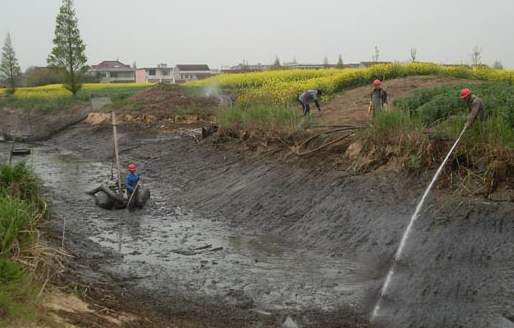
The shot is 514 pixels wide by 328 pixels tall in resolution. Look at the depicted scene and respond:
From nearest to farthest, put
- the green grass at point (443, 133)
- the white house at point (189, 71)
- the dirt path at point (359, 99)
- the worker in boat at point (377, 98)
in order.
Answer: the green grass at point (443, 133) → the worker in boat at point (377, 98) → the dirt path at point (359, 99) → the white house at point (189, 71)

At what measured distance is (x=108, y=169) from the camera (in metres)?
23.3

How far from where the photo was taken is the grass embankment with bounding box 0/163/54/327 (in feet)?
18.8

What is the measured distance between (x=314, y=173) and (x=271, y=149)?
283 cm

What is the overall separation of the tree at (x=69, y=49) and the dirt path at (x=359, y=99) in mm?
30167

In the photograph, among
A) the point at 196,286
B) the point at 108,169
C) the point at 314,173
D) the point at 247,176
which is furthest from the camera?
the point at 108,169

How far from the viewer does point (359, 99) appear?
75.1 ft

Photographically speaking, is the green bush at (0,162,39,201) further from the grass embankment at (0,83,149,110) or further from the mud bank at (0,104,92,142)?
the grass embankment at (0,83,149,110)

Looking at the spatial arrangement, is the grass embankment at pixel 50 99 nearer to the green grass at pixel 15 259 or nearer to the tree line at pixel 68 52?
the tree line at pixel 68 52

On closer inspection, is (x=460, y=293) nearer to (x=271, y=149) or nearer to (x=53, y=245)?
(x=53, y=245)

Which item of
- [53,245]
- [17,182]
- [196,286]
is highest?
[17,182]

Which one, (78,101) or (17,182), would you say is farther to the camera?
(78,101)

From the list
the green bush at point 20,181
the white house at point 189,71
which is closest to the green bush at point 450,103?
the green bush at point 20,181

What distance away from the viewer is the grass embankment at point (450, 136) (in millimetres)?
10789

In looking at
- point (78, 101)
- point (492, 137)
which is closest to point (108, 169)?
point (492, 137)
